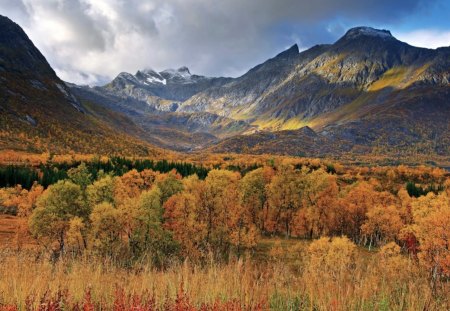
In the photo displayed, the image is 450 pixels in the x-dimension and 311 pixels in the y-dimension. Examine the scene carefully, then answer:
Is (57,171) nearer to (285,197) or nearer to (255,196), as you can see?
(255,196)

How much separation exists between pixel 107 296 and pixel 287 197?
76.7 meters

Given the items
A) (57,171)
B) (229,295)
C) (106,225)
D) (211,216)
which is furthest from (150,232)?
(57,171)

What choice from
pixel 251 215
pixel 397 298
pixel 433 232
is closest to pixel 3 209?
pixel 251 215

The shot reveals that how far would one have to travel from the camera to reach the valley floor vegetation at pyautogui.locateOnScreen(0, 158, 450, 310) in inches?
309

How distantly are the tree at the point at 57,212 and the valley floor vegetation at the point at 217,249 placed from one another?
22cm

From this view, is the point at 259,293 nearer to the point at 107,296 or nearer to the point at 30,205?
the point at 107,296

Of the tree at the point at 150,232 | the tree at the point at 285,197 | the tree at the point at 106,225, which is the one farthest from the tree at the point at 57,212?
the tree at the point at 285,197

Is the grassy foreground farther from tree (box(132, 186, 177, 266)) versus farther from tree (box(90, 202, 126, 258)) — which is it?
tree (box(90, 202, 126, 258))

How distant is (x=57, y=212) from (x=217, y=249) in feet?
160

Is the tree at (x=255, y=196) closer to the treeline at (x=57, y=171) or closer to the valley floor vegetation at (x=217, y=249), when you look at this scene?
the valley floor vegetation at (x=217, y=249)

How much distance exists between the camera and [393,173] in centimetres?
19638

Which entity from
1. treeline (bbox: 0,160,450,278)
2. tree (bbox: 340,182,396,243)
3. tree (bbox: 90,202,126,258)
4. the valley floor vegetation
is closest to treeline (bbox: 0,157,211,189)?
the valley floor vegetation

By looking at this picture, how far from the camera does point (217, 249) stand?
69.4 feet

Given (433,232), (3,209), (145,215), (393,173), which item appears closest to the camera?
(433,232)
